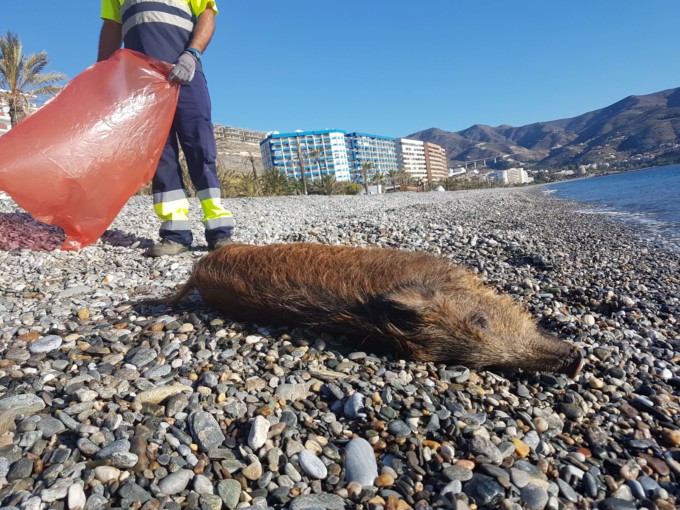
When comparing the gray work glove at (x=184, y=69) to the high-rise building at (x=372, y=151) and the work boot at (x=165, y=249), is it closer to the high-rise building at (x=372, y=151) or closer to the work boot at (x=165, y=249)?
the work boot at (x=165, y=249)

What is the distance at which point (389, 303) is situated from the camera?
216 cm

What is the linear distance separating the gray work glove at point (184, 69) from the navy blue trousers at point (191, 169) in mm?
219

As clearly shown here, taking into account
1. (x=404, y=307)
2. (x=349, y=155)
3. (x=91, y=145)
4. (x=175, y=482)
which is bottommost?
(x=175, y=482)

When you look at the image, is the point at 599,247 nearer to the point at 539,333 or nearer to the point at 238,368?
the point at 539,333

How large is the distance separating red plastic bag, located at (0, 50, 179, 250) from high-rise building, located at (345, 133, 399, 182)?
123025 mm

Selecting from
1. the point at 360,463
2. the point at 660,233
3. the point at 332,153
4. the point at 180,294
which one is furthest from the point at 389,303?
the point at 332,153

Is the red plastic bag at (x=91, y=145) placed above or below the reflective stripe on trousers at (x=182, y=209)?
above

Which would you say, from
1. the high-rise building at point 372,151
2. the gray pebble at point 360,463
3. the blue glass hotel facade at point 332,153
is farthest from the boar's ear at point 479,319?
the high-rise building at point 372,151

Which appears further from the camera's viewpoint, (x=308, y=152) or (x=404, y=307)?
(x=308, y=152)

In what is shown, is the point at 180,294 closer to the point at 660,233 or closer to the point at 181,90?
the point at 181,90

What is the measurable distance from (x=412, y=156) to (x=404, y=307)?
159m

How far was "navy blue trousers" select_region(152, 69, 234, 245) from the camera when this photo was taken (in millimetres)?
4293

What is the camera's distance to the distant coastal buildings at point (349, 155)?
115 metres

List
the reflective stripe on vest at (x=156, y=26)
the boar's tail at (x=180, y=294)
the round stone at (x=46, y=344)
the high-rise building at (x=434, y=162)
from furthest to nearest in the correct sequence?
the high-rise building at (x=434, y=162)
the reflective stripe on vest at (x=156, y=26)
the boar's tail at (x=180, y=294)
the round stone at (x=46, y=344)
